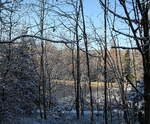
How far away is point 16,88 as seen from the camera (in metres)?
14.1

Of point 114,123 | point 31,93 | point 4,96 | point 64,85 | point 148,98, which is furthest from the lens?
point 64,85

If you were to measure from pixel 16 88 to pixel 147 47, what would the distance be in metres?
12.5

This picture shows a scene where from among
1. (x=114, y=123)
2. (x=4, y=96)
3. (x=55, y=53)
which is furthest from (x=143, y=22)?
(x=55, y=53)

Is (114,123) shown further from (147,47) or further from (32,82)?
(147,47)

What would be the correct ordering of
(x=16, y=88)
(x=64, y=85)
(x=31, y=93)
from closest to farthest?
1. (x=16, y=88)
2. (x=31, y=93)
3. (x=64, y=85)

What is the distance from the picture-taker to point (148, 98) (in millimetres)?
2107

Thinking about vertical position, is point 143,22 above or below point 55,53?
below

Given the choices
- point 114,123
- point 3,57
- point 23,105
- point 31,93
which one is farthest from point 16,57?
point 114,123

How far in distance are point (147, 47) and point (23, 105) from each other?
601 inches

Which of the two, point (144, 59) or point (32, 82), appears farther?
point (32, 82)

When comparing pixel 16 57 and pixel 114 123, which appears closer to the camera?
pixel 16 57

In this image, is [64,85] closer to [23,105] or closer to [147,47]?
[23,105]

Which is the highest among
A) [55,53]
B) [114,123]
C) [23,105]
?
[55,53]

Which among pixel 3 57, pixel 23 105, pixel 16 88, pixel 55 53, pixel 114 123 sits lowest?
pixel 114 123
